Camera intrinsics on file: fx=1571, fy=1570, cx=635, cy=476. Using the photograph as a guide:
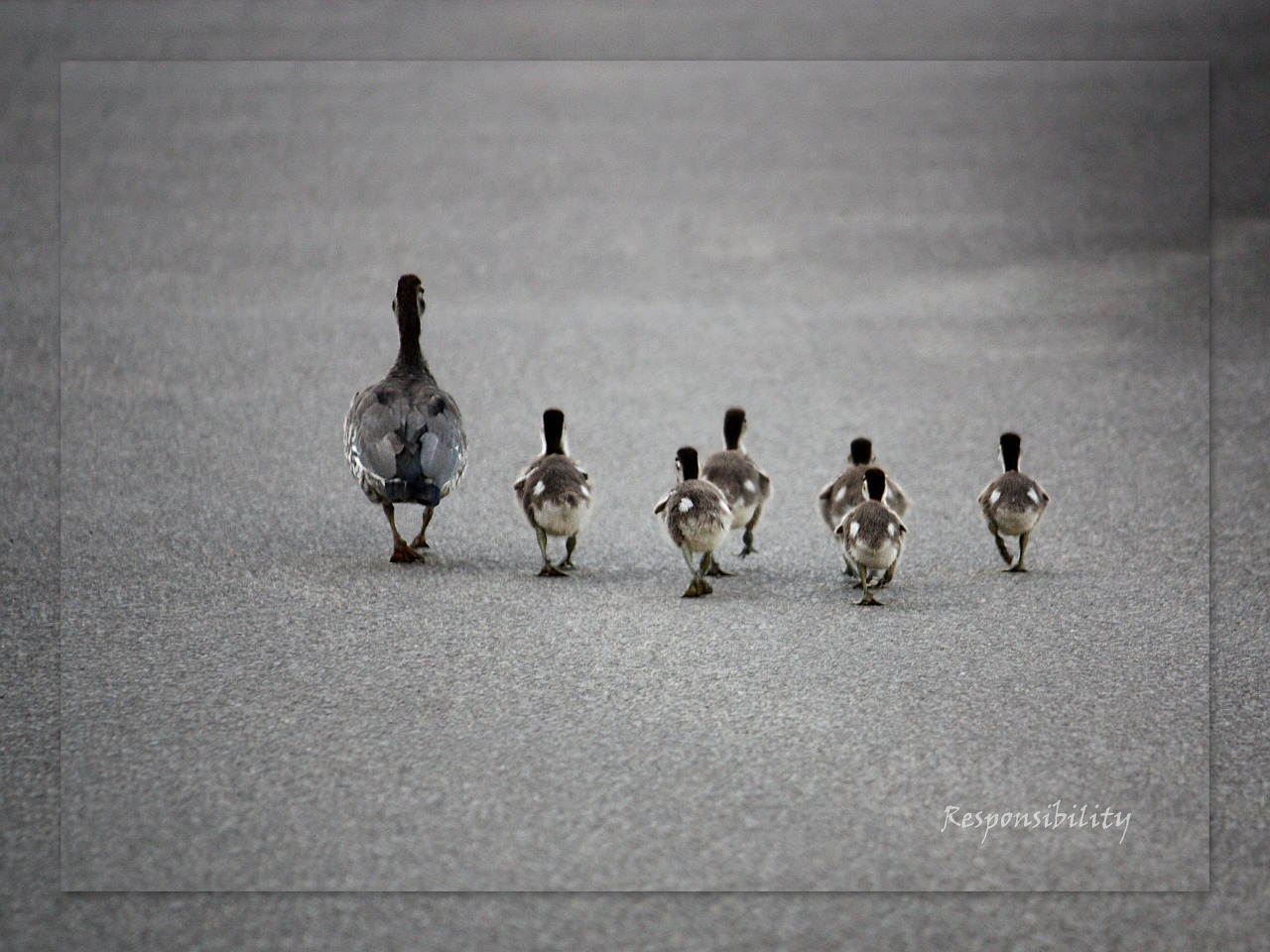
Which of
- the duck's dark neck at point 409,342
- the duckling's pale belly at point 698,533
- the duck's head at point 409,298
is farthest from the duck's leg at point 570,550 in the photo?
the duck's head at point 409,298

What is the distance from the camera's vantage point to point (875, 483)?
16.1 ft

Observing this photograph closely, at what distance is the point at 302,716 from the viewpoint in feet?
12.6

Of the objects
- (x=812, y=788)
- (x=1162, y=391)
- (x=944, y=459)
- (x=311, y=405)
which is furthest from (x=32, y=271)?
(x=812, y=788)

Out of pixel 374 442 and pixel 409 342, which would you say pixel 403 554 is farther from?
pixel 409 342

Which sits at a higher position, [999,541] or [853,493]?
[853,493]

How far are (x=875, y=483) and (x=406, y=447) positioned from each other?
1491 millimetres

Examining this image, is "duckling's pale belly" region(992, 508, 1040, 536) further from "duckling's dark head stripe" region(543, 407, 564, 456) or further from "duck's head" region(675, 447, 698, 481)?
"duckling's dark head stripe" region(543, 407, 564, 456)

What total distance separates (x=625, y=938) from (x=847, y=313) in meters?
5.90

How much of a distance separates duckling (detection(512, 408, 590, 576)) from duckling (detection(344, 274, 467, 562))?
0.24 m

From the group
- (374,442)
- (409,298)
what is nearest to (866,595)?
(374,442)

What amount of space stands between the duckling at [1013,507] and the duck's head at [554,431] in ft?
4.67

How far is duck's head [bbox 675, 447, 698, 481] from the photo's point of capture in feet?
16.4

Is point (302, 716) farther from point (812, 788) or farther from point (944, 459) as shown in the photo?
point (944, 459)

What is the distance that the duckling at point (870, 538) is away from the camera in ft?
15.6
